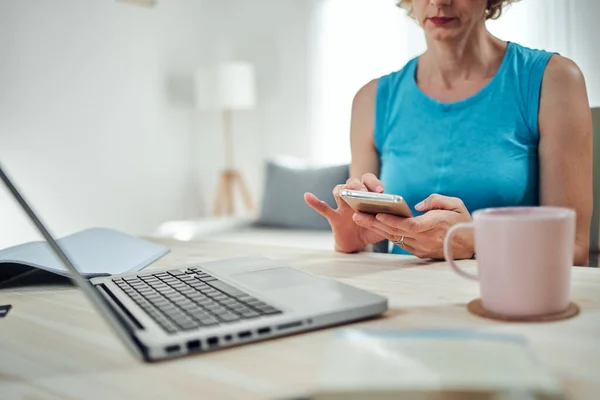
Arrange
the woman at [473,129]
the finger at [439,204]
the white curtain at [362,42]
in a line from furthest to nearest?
the white curtain at [362,42], the woman at [473,129], the finger at [439,204]

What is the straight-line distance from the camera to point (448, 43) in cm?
129

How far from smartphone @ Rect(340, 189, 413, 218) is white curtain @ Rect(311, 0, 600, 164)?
218 cm

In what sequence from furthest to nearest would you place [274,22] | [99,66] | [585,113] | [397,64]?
[274,22]
[99,66]
[397,64]
[585,113]

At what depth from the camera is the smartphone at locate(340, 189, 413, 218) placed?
31.5 inches

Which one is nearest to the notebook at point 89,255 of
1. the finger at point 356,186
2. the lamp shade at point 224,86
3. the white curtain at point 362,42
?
the finger at point 356,186

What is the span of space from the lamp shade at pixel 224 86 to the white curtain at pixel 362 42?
17.3 inches

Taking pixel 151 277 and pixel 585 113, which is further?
pixel 585 113

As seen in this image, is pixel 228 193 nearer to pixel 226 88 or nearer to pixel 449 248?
pixel 226 88

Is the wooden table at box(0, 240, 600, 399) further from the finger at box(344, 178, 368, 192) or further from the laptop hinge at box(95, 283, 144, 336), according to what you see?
the finger at box(344, 178, 368, 192)

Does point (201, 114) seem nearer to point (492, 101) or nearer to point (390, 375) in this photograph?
Result: point (492, 101)

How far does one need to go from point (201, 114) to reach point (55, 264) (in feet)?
11.3

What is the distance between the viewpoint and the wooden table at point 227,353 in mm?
457

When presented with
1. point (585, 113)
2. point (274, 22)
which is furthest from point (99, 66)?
point (585, 113)

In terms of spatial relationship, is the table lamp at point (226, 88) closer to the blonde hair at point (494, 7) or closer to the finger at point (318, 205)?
the blonde hair at point (494, 7)
